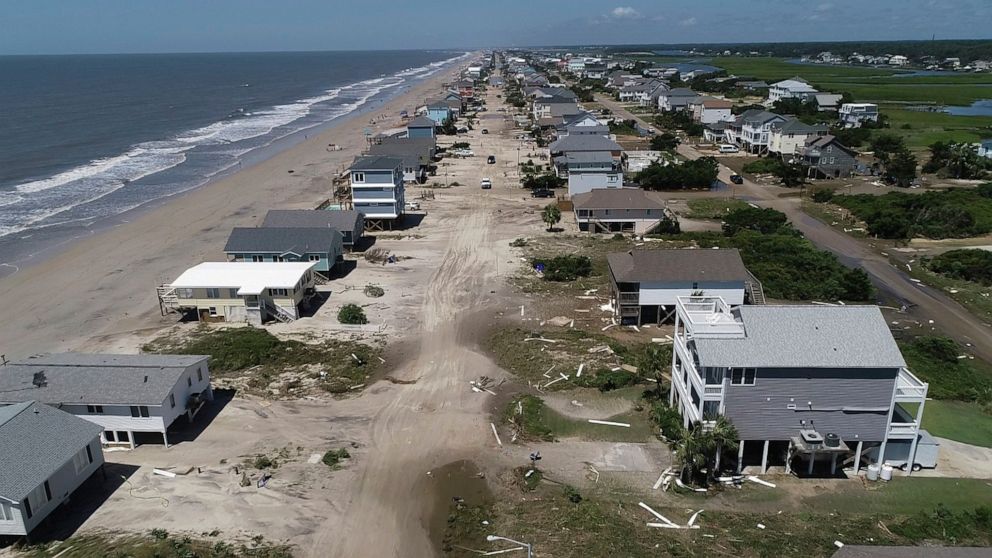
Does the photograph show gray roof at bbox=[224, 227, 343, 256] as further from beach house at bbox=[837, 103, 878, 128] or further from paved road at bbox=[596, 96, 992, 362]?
beach house at bbox=[837, 103, 878, 128]

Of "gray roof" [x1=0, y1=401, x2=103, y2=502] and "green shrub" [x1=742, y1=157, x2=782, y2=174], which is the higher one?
"green shrub" [x1=742, y1=157, x2=782, y2=174]

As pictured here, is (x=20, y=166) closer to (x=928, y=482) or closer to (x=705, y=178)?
(x=705, y=178)

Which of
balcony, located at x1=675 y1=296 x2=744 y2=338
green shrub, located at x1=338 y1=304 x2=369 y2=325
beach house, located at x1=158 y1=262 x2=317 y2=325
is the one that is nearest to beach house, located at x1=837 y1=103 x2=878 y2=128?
balcony, located at x1=675 y1=296 x2=744 y2=338

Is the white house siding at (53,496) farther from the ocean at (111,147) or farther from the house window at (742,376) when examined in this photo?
the ocean at (111,147)

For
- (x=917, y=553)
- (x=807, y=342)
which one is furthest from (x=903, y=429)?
(x=917, y=553)

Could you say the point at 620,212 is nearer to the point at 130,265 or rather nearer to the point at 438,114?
the point at 130,265
